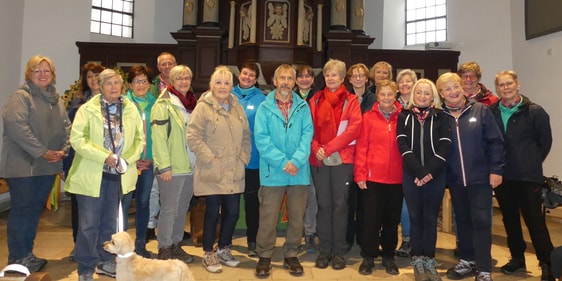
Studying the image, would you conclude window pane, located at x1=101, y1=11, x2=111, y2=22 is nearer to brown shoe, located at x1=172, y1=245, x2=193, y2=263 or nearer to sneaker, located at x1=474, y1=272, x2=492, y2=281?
brown shoe, located at x1=172, y1=245, x2=193, y2=263

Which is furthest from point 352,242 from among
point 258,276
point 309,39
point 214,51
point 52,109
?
point 214,51

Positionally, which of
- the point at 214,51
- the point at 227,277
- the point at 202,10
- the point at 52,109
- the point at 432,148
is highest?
the point at 202,10

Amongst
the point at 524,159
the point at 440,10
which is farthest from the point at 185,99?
the point at 440,10

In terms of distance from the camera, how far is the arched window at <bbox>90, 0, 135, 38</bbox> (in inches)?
373

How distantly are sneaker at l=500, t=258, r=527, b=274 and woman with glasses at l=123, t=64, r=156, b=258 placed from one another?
295 centimetres

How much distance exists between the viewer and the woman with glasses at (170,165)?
132 inches

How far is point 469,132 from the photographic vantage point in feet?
10.3

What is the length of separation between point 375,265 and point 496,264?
1084 millimetres

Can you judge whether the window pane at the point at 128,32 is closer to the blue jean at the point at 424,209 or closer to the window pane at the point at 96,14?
the window pane at the point at 96,14

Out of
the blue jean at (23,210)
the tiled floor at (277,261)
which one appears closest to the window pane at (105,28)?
the tiled floor at (277,261)

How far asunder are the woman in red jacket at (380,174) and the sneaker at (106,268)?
1895 millimetres

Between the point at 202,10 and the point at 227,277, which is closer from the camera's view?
the point at 227,277

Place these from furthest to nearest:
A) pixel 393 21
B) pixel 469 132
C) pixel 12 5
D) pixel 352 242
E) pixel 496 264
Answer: pixel 393 21 → pixel 12 5 → pixel 352 242 → pixel 496 264 → pixel 469 132

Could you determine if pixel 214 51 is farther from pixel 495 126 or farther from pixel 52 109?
pixel 495 126
